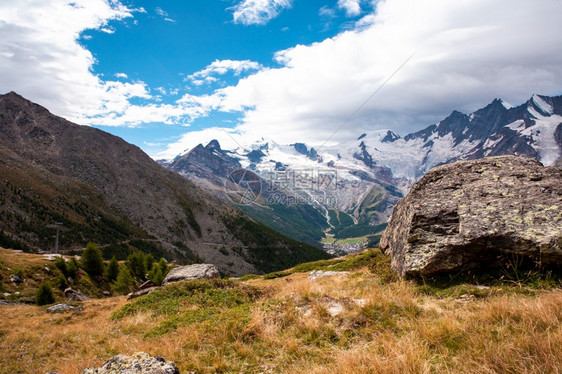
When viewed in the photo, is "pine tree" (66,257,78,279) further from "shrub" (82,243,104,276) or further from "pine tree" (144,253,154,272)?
"pine tree" (144,253,154,272)

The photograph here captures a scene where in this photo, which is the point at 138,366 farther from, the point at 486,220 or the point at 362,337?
the point at 486,220

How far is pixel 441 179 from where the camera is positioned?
567 inches

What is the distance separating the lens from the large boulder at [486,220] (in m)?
9.45

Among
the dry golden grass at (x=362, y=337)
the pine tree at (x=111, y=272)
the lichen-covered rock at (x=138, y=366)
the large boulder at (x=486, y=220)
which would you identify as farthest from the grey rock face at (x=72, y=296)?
the large boulder at (x=486, y=220)

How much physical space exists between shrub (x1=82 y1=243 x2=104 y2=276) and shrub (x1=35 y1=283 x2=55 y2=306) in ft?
89.9

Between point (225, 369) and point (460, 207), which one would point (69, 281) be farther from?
point (460, 207)

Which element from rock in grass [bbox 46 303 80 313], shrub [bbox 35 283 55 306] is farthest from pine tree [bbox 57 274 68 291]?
rock in grass [bbox 46 303 80 313]

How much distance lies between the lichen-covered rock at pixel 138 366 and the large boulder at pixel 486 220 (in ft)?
28.9

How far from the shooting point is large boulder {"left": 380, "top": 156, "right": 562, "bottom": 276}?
9453 millimetres

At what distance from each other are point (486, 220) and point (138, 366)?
40.0 feet

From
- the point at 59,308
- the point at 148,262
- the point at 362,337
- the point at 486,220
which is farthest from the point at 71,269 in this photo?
the point at 486,220

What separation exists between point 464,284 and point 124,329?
1406 centimetres

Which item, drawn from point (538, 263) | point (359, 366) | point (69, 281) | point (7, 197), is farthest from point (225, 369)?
point (7, 197)

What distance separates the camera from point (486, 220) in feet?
34.4
